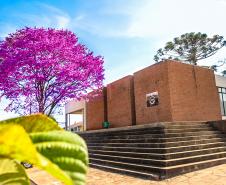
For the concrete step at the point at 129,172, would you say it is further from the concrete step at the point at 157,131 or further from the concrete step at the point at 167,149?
the concrete step at the point at 157,131

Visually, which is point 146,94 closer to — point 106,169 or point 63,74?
point 63,74

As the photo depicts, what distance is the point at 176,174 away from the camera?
859 centimetres

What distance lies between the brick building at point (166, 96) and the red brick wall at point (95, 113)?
3.92 ft

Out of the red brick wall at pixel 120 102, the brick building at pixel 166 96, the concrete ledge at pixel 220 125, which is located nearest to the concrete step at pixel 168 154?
the concrete ledge at pixel 220 125

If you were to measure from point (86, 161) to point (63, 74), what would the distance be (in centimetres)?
1504

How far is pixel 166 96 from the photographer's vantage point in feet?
57.1

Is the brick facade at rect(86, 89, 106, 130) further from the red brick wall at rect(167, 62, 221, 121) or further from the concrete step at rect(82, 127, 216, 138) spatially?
the concrete step at rect(82, 127, 216, 138)

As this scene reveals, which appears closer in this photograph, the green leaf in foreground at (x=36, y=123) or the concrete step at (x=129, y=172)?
the green leaf in foreground at (x=36, y=123)

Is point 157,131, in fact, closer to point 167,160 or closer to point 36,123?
point 167,160

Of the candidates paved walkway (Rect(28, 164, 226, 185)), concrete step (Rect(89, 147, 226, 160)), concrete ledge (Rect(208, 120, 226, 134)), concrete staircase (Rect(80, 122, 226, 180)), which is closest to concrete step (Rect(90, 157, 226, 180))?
concrete staircase (Rect(80, 122, 226, 180))

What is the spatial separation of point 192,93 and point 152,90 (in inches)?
106

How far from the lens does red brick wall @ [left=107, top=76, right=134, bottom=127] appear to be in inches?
826

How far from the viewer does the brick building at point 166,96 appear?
1756 cm

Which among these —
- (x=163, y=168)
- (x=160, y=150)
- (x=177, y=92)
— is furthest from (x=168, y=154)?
(x=177, y=92)
